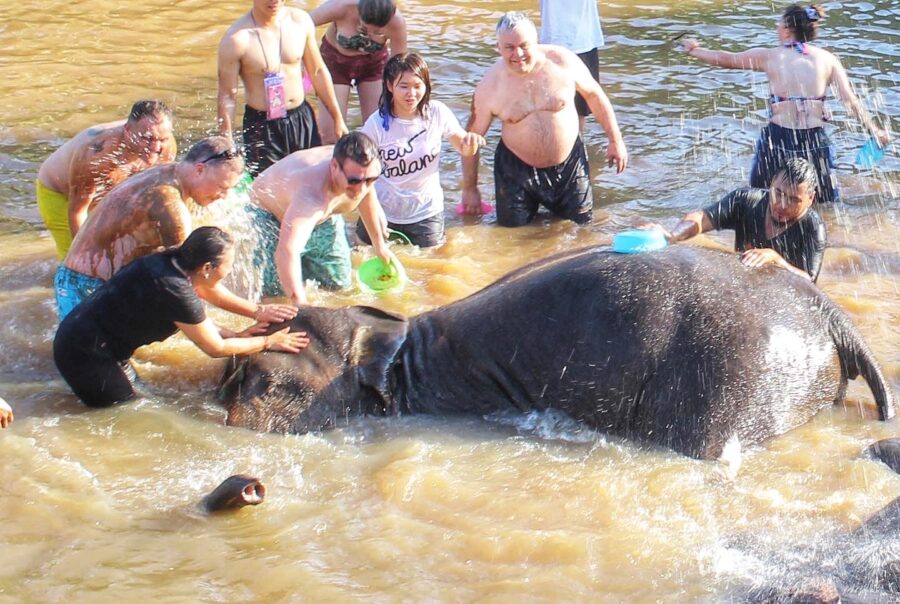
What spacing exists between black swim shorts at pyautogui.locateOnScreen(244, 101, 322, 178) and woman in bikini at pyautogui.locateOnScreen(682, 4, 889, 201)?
330 cm

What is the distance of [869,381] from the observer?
5.50m

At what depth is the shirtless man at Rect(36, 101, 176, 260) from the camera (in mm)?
6548

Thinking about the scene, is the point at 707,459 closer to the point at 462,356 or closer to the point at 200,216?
the point at 462,356

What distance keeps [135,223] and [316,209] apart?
3.27ft

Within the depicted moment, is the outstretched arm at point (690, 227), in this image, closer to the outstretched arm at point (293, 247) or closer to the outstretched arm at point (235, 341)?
the outstretched arm at point (293, 247)

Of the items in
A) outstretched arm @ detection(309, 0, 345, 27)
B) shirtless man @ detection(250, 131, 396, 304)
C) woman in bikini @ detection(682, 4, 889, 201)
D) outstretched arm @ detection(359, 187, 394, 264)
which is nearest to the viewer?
shirtless man @ detection(250, 131, 396, 304)

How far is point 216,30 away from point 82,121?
3.18 m

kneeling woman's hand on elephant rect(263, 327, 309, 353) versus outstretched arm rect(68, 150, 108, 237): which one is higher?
outstretched arm rect(68, 150, 108, 237)

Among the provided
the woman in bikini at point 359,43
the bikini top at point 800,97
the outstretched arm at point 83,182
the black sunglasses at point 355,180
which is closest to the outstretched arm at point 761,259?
the black sunglasses at point 355,180

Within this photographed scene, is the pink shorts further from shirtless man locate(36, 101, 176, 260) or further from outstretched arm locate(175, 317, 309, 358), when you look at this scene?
outstretched arm locate(175, 317, 309, 358)

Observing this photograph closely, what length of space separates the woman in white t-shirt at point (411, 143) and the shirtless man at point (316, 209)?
670 mm

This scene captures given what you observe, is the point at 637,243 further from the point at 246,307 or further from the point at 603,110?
the point at 603,110

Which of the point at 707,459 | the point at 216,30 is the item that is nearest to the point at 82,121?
the point at 216,30

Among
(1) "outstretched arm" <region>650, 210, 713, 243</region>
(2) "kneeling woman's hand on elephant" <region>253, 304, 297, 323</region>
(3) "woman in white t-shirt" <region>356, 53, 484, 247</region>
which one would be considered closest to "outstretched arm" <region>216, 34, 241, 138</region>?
(3) "woman in white t-shirt" <region>356, 53, 484, 247</region>
